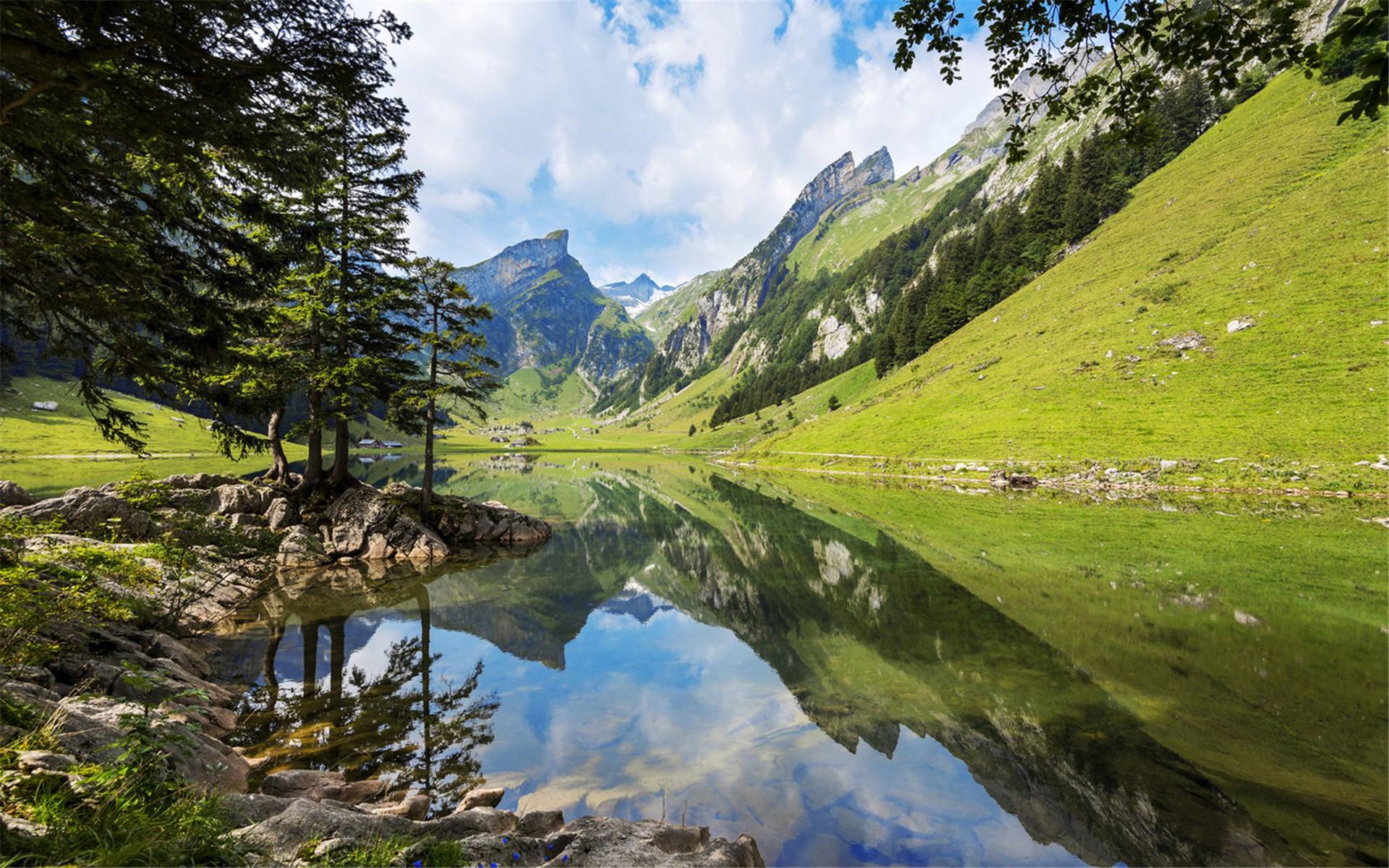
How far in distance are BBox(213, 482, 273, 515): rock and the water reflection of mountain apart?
10.1m

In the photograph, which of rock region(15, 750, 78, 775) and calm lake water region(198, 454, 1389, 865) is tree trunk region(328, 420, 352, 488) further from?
rock region(15, 750, 78, 775)

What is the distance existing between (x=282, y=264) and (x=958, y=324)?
113654 mm

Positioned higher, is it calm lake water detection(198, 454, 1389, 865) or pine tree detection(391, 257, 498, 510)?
pine tree detection(391, 257, 498, 510)

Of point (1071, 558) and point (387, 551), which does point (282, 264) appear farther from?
point (1071, 558)

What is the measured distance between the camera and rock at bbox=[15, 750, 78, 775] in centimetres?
493

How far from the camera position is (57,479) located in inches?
1953

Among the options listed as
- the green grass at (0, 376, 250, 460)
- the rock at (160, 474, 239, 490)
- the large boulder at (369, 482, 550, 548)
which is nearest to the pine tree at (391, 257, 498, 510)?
Answer: the large boulder at (369, 482, 550, 548)

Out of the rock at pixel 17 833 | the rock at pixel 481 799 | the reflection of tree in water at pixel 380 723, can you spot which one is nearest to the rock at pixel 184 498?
the reflection of tree in water at pixel 380 723

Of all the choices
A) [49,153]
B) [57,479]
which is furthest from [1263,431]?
[57,479]

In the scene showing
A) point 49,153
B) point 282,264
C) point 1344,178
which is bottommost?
point 282,264

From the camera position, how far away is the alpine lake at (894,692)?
7.98 meters

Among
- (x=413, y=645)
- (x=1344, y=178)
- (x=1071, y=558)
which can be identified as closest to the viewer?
(x=413, y=645)

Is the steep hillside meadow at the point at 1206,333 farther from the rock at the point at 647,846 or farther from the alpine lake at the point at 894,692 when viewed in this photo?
the rock at the point at 647,846

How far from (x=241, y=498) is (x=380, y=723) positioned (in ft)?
75.5
